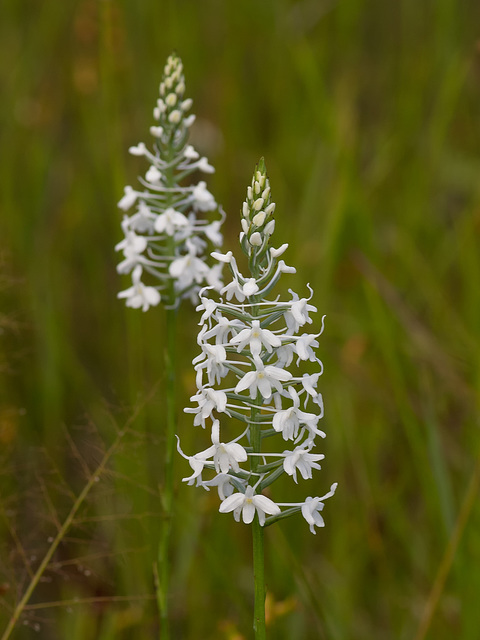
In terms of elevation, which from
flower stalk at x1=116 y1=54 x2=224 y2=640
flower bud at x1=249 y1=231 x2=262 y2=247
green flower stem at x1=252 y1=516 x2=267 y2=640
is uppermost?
flower stalk at x1=116 y1=54 x2=224 y2=640

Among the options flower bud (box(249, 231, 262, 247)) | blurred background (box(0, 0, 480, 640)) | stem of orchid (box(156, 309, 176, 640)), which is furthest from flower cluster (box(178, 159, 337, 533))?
blurred background (box(0, 0, 480, 640))

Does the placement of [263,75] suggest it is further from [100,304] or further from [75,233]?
[100,304]

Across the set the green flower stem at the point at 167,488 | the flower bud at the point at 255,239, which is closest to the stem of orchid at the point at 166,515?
the green flower stem at the point at 167,488

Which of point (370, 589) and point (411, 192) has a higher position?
point (411, 192)

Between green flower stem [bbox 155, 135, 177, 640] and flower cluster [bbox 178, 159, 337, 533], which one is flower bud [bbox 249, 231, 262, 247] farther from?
green flower stem [bbox 155, 135, 177, 640]

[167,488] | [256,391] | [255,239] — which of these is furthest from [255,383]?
[167,488]

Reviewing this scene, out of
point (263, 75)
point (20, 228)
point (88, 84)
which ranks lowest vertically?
point (20, 228)

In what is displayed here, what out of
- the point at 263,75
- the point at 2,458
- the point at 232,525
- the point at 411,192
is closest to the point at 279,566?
the point at 232,525

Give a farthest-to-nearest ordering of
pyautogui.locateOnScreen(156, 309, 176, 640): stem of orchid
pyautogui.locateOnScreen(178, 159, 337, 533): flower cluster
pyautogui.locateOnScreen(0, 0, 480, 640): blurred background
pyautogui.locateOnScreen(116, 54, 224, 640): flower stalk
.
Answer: pyautogui.locateOnScreen(0, 0, 480, 640): blurred background < pyautogui.locateOnScreen(116, 54, 224, 640): flower stalk < pyautogui.locateOnScreen(156, 309, 176, 640): stem of orchid < pyautogui.locateOnScreen(178, 159, 337, 533): flower cluster

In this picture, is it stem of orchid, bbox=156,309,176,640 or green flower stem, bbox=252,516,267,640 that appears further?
stem of orchid, bbox=156,309,176,640

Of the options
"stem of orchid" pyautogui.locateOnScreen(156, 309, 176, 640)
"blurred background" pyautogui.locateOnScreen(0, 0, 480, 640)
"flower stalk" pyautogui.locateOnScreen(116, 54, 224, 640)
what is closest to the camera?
"stem of orchid" pyautogui.locateOnScreen(156, 309, 176, 640)
